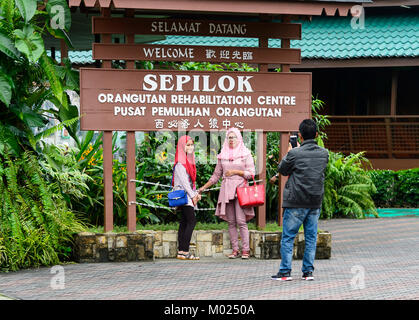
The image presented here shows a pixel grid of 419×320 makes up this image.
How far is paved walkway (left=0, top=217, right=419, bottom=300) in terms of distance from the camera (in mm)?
7480

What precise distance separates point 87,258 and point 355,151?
10.7m

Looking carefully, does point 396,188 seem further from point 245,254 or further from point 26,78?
point 26,78

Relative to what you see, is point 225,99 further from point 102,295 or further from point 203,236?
point 102,295

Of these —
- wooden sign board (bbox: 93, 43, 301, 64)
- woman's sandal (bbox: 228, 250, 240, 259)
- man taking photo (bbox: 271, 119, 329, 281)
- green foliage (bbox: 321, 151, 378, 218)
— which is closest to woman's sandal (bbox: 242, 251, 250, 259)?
woman's sandal (bbox: 228, 250, 240, 259)

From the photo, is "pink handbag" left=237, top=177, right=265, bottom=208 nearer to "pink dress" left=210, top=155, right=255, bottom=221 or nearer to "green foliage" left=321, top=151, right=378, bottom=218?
"pink dress" left=210, top=155, right=255, bottom=221

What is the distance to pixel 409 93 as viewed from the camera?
70.9ft

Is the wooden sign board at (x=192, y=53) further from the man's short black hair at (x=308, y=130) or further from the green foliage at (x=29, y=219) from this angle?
the man's short black hair at (x=308, y=130)

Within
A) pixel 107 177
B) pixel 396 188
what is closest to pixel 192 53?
pixel 107 177

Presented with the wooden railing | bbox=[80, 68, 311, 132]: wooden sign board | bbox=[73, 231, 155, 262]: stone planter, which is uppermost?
bbox=[80, 68, 311, 132]: wooden sign board

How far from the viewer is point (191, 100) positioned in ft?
33.4

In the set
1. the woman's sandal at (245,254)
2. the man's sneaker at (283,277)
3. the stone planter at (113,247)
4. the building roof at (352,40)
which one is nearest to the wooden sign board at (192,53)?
the stone planter at (113,247)

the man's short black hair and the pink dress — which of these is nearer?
the man's short black hair
